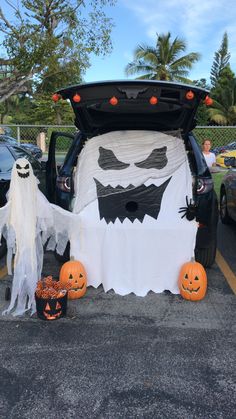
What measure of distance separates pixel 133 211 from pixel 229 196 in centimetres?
319

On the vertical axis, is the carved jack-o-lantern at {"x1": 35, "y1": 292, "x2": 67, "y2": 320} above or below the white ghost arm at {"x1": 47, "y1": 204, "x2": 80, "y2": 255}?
below

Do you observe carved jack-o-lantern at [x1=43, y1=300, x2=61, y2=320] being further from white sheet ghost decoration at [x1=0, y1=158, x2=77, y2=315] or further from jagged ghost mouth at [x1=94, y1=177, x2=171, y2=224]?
jagged ghost mouth at [x1=94, y1=177, x2=171, y2=224]

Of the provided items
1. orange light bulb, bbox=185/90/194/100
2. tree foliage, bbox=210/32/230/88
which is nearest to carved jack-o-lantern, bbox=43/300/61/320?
orange light bulb, bbox=185/90/194/100

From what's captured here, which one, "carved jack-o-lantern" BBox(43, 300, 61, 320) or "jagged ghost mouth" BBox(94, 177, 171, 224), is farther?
"jagged ghost mouth" BBox(94, 177, 171, 224)

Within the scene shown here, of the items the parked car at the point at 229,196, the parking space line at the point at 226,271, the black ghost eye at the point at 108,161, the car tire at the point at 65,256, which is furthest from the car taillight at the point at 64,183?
the parked car at the point at 229,196

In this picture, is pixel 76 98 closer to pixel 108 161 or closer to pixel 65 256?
Result: pixel 108 161

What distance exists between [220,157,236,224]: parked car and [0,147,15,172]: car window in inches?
138

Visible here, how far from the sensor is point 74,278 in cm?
406

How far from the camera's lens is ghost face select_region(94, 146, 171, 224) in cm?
446

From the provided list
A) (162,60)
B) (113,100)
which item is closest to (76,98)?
(113,100)

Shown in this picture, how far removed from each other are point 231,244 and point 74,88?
3768mm

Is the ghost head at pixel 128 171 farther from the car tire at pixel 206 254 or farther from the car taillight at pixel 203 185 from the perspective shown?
the car tire at pixel 206 254

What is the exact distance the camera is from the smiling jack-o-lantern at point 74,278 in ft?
13.3

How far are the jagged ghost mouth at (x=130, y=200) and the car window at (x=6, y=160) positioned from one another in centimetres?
144
